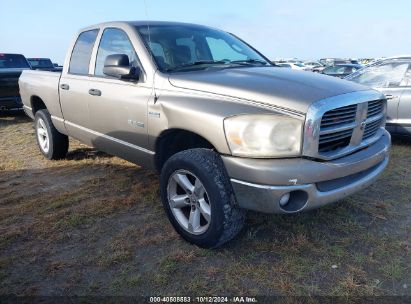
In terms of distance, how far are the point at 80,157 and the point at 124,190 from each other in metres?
1.81

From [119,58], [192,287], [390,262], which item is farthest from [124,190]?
[390,262]

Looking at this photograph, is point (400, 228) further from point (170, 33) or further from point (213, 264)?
point (170, 33)

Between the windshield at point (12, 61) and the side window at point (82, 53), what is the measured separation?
7.04 m

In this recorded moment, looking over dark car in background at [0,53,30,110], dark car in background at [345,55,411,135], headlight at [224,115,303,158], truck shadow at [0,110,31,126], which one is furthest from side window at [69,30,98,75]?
truck shadow at [0,110,31,126]

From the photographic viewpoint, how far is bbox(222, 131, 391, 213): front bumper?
2455 millimetres

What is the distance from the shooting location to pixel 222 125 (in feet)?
8.52

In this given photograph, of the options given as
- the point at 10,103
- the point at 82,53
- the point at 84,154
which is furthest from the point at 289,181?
the point at 10,103

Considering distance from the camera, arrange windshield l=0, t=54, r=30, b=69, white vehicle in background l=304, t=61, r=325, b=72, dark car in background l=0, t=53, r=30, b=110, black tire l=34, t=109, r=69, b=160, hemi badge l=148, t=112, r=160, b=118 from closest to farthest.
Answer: hemi badge l=148, t=112, r=160, b=118, black tire l=34, t=109, r=69, b=160, dark car in background l=0, t=53, r=30, b=110, windshield l=0, t=54, r=30, b=69, white vehicle in background l=304, t=61, r=325, b=72

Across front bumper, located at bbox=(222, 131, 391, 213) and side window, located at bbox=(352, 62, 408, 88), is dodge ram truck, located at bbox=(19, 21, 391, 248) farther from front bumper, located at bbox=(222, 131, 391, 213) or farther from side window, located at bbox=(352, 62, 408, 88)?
side window, located at bbox=(352, 62, 408, 88)

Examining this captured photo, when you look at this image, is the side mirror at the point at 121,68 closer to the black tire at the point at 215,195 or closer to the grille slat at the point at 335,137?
the black tire at the point at 215,195

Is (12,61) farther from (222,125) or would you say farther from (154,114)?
(222,125)

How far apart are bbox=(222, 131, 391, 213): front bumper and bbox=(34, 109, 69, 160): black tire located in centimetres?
348

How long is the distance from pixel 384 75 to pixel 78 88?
4786mm

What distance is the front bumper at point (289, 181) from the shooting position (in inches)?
96.7
